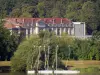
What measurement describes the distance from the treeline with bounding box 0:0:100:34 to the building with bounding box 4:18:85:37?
5584 millimetres

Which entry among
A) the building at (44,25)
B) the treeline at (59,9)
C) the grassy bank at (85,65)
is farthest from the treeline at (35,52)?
the treeline at (59,9)

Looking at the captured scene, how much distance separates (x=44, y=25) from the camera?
338 ft

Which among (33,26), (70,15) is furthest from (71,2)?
(33,26)

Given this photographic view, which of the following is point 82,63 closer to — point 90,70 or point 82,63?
point 82,63

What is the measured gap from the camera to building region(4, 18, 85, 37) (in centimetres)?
9874

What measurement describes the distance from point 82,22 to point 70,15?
644 cm

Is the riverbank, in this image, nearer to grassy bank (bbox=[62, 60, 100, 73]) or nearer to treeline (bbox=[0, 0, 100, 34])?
grassy bank (bbox=[62, 60, 100, 73])

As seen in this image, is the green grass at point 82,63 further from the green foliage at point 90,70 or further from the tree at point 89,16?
the tree at point 89,16

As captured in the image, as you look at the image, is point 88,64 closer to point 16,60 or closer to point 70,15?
point 16,60

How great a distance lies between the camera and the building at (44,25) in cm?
9874

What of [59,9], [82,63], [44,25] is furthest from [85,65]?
[59,9]

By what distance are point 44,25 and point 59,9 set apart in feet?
64.3

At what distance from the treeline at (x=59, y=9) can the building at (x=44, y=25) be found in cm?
558

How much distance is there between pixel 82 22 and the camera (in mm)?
111062
